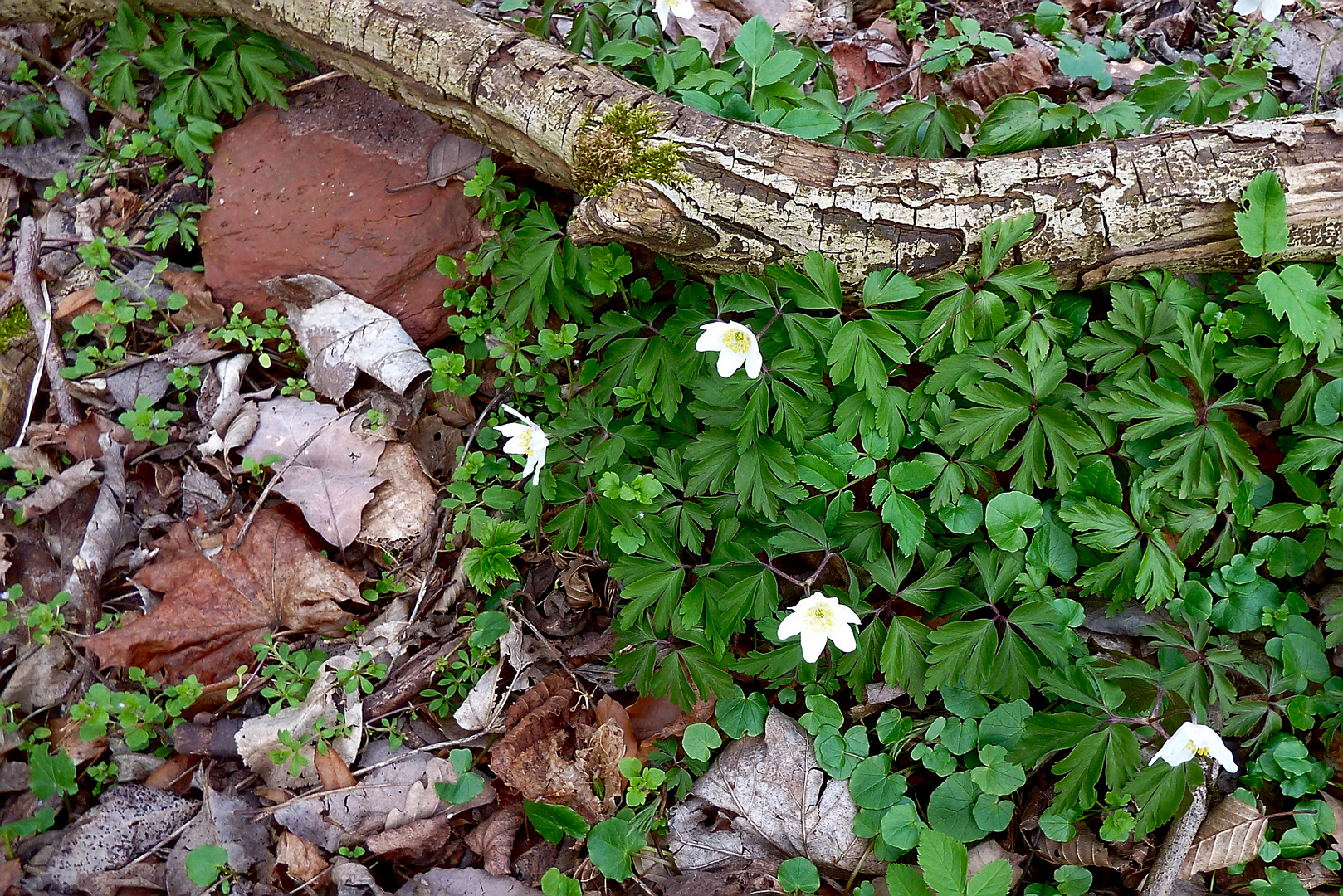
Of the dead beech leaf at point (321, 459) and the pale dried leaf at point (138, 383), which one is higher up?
the pale dried leaf at point (138, 383)

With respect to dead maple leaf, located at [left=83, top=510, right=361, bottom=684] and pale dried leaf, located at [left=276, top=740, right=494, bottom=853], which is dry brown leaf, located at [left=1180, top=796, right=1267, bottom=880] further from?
dead maple leaf, located at [left=83, top=510, right=361, bottom=684]

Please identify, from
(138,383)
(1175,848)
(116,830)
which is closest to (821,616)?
(1175,848)

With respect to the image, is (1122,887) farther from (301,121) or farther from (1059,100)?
(301,121)

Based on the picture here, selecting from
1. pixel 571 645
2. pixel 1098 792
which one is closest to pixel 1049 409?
pixel 1098 792

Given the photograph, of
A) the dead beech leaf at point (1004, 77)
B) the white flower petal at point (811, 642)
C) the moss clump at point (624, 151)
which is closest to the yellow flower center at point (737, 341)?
the moss clump at point (624, 151)

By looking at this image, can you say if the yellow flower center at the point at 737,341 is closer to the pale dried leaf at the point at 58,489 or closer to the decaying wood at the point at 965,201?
the decaying wood at the point at 965,201

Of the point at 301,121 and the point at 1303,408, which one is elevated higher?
the point at 301,121
